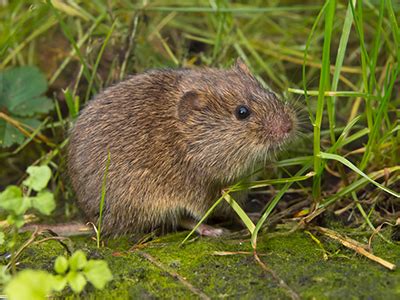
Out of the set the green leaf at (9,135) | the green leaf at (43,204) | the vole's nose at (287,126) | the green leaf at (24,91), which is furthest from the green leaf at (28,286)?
the green leaf at (24,91)

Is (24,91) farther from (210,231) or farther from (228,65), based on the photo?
(210,231)

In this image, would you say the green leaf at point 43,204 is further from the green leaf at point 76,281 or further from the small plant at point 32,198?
the green leaf at point 76,281

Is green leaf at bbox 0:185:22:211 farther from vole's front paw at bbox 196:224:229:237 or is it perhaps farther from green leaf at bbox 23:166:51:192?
vole's front paw at bbox 196:224:229:237

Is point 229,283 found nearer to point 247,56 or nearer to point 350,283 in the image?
point 350,283

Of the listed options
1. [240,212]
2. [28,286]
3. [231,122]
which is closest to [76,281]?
[28,286]

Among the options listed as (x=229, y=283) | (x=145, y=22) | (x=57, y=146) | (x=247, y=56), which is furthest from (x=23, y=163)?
(x=229, y=283)
